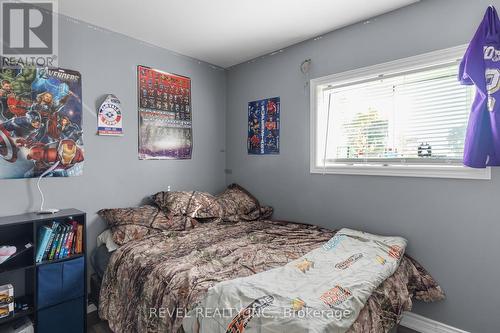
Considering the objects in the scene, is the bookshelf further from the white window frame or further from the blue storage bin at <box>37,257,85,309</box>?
the white window frame

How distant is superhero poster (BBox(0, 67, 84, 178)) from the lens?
194 cm

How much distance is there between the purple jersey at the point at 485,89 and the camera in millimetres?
1658

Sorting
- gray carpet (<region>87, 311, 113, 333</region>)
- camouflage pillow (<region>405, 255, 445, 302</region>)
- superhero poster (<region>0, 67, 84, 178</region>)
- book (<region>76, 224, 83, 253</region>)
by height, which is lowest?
gray carpet (<region>87, 311, 113, 333</region>)

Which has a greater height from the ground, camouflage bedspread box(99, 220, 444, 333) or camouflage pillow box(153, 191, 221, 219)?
camouflage pillow box(153, 191, 221, 219)

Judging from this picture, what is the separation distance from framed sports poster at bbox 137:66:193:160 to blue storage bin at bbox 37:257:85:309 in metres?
1.14

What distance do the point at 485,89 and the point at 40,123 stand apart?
3.17 meters

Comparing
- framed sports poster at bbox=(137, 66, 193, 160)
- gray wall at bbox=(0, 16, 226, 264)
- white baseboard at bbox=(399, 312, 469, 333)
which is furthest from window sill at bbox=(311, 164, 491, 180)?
gray wall at bbox=(0, 16, 226, 264)

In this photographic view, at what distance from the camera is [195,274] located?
5.08ft

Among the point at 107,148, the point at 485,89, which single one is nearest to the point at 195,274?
the point at 107,148

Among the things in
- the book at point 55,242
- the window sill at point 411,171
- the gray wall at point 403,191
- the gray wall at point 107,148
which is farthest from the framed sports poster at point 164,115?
the window sill at point 411,171

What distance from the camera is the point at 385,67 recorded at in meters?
2.18

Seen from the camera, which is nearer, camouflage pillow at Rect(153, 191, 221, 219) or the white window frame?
the white window frame

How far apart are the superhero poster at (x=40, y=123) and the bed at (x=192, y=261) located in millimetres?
625

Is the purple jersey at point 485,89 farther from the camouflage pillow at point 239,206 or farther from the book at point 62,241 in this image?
the book at point 62,241
